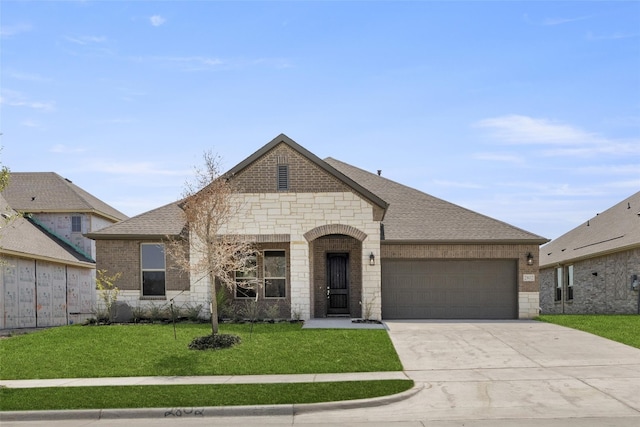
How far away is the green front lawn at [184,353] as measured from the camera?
14.1 meters

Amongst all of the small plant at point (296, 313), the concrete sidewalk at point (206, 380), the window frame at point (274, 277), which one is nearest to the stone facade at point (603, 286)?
the small plant at point (296, 313)

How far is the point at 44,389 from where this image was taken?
1237cm

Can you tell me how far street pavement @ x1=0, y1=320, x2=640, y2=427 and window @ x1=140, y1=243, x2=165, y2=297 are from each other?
10683 millimetres

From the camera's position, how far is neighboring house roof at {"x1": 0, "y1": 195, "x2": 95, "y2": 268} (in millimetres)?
26750

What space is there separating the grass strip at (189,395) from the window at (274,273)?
1027cm

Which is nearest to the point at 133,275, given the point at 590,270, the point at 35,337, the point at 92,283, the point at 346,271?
the point at 35,337

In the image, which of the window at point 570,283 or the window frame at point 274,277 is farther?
the window at point 570,283

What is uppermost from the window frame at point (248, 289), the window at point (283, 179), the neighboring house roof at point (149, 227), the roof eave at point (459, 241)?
the window at point (283, 179)

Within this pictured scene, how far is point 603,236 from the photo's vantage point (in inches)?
1206

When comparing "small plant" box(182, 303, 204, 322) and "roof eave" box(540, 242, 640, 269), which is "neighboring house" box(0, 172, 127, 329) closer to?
"small plant" box(182, 303, 204, 322)

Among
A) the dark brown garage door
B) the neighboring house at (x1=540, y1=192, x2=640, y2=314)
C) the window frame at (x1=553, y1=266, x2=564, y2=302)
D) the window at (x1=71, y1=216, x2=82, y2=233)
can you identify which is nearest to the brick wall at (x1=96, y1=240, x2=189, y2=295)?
the dark brown garage door

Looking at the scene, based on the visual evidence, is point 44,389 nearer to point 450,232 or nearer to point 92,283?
point 450,232

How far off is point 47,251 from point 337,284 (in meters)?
15.5

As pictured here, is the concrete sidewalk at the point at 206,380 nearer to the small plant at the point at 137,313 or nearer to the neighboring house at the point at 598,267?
the small plant at the point at 137,313
